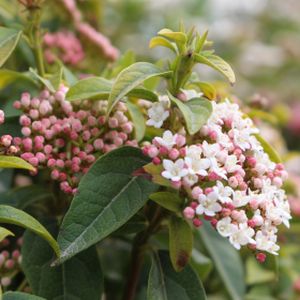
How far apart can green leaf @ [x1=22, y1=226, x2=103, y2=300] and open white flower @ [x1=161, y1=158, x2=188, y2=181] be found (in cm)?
23

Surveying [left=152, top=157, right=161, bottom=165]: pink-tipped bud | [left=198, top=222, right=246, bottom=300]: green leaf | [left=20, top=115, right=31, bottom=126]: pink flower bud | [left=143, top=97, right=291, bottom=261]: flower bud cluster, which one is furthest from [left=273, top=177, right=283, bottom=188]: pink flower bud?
[left=20, top=115, right=31, bottom=126]: pink flower bud

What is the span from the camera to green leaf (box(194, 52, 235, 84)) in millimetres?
904

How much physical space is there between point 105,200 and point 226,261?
450 millimetres

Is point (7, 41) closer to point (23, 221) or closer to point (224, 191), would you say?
point (23, 221)

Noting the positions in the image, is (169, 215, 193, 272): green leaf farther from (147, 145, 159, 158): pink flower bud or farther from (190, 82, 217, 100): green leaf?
(190, 82, 217, 100): green leaf

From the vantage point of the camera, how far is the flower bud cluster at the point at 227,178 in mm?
855

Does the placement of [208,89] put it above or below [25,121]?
above

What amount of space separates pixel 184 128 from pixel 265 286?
0.60 metres

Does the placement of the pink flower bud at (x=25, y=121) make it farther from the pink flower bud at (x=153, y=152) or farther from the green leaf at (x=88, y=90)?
the pink flower bud at (x=153, y=152)

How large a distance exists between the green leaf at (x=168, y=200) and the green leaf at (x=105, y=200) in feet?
0.07

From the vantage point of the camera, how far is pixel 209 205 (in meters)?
0.85

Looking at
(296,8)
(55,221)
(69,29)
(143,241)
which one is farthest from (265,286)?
(296,8)

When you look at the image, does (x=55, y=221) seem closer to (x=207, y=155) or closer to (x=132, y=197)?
(x=132, y=197)

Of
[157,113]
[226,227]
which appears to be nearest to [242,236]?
[226,227]
